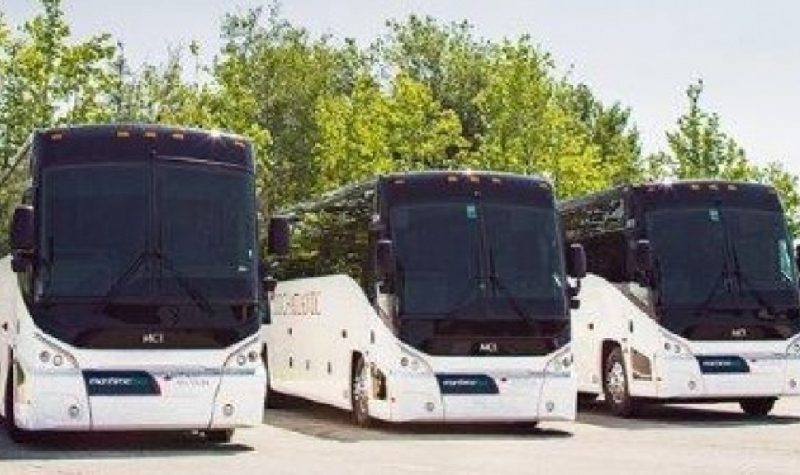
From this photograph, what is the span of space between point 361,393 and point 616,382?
4.86 metres

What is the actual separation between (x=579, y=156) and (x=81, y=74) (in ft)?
62.1

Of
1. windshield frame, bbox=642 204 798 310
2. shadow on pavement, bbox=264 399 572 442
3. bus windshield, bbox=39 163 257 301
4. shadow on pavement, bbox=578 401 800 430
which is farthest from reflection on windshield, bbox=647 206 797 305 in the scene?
bus windshield, bbox=39 163 257 301

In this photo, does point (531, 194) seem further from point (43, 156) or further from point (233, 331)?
point (43, 156)

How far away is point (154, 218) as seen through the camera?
14852mm

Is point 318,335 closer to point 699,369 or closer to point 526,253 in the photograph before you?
point 526,253

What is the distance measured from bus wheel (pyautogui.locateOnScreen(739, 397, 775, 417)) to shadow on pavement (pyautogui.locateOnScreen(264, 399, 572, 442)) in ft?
14.4

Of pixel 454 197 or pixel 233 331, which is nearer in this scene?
pixel 233 331

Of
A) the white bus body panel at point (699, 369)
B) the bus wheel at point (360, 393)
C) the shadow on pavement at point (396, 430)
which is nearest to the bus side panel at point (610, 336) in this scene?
the white bus body panel at point (699, 369)

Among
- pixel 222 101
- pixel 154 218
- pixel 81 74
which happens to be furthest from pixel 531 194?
pixel 222 101

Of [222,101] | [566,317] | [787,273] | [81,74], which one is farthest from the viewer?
[222,101]

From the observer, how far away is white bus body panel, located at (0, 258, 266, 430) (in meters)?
14.1

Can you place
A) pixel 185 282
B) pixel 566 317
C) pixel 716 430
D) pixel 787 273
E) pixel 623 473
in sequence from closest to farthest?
pixel 623 473 < pixel 185 282 < pixel 566 317 < pixel 716 430 < pixel 787 273

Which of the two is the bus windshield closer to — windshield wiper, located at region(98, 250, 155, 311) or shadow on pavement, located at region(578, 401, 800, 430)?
windshield wiper, located at region(98, 250, 155, 311)

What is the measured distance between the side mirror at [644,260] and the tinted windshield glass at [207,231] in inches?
264
